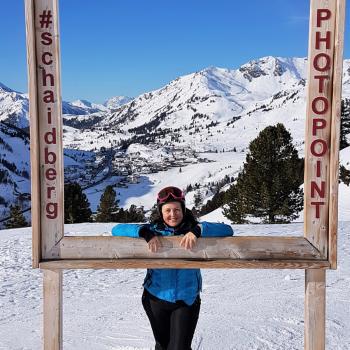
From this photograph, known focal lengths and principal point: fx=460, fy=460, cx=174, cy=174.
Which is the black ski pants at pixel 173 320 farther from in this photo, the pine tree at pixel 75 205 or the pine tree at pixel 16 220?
the pine tree at pixel 16 220

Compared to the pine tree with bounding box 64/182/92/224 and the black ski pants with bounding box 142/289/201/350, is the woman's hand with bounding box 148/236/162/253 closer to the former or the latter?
the black ski pants with bounding box 142/289/201/350

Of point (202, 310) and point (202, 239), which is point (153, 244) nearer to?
point (202, 239)

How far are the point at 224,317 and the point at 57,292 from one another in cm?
300

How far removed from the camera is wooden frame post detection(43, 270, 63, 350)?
12.0ft

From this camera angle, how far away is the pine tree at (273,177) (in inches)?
838

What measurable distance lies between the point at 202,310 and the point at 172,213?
3.46 metres

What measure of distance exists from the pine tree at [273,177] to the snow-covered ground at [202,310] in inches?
431

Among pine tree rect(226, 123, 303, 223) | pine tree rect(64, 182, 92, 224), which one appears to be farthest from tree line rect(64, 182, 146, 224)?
pine tree rect(226, 123, 303, 223)

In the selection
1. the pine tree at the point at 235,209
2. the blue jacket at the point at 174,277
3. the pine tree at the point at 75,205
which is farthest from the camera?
the pine tree at the point at 75,205

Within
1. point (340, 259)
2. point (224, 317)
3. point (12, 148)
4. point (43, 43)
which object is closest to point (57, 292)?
point (43, 43)

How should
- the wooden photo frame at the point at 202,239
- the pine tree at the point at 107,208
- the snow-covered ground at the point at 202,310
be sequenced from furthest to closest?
the pine tree at the point at 107,208 → the snow-covered ground at the point at 202,310 → the wooden photo frame at the point at 202,239

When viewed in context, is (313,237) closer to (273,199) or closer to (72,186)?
(273,199)

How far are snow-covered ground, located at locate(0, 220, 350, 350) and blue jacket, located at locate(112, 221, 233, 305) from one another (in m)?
1.78

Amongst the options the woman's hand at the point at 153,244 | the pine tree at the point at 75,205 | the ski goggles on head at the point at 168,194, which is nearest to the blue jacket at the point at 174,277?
the woman's hand at the point at 153,244
